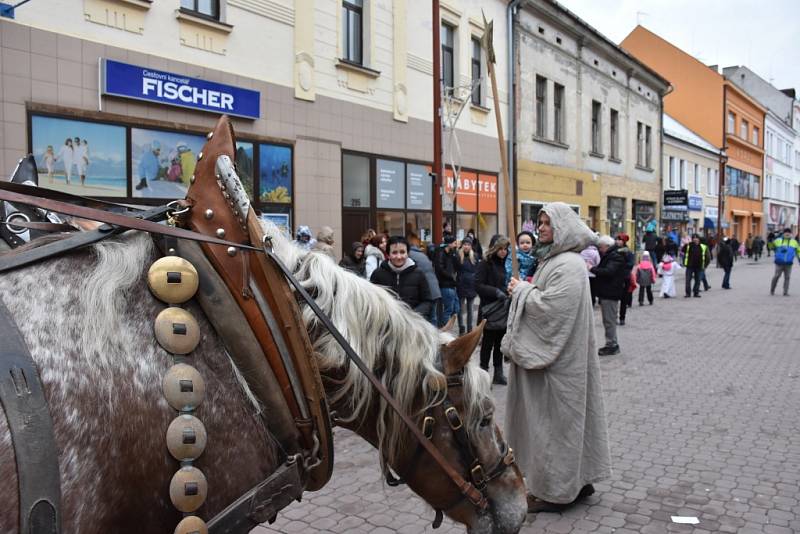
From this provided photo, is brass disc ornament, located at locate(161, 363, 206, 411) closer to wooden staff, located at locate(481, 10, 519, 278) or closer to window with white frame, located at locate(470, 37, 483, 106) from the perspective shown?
wooden staff, located at locate(481, 10, 519, 278)

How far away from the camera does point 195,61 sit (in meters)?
9.12

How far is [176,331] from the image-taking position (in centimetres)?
146

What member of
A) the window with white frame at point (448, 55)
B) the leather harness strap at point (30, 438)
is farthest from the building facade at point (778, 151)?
the leather harness strap at point (30, 438)

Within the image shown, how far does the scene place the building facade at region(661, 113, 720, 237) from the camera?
29.4m

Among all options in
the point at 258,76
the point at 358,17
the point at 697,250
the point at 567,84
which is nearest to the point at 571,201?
the point at 567,84

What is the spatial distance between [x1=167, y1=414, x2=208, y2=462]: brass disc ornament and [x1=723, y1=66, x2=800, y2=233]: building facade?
186ft

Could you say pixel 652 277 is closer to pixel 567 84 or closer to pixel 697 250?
pixel 697 250

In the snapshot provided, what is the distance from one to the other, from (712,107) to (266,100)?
37399mm

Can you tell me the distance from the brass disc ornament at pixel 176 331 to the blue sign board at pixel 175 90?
7.66m

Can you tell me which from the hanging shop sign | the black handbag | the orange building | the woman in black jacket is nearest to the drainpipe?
the woman in black jacket

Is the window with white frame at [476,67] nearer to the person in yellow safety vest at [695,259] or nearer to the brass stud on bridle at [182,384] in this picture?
the person in yellow safety vest at [695,259]

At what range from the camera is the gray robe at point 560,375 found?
366 cm

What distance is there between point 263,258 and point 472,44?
15.2 metres

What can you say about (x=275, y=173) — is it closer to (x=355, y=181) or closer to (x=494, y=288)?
(x=355, y=181)
